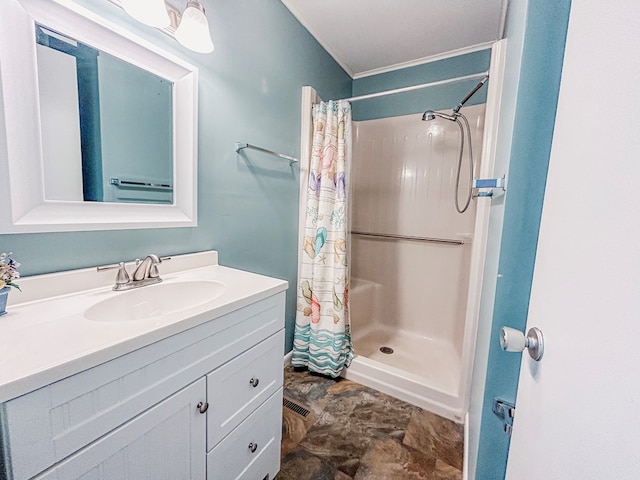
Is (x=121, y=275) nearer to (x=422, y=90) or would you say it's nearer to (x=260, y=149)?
(x=260, y=149)

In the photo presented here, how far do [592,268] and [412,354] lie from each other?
2.05 meters

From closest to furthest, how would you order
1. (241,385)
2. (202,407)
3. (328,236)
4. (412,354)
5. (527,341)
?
(527,341)
(202,407)
(241,385)
(328,236)
(412,354)

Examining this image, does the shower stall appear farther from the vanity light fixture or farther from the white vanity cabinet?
the white vanity cabinet

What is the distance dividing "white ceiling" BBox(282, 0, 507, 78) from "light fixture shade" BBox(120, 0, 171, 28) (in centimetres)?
104

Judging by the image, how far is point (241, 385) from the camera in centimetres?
89

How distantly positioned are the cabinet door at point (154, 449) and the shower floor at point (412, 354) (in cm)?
129

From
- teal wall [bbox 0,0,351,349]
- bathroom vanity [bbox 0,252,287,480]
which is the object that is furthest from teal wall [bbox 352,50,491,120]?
bathroom vanity [bbox 0,252,287,480]

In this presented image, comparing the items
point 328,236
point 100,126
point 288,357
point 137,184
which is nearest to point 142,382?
point 137,184

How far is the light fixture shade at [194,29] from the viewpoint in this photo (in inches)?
39.9

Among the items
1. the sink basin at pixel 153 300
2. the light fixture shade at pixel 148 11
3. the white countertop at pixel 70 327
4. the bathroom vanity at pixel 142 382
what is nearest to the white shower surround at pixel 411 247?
the bathroom vanity at pixel 142 382

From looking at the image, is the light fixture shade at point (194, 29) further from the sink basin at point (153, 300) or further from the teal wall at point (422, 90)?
the teal wall at point (422, 90)

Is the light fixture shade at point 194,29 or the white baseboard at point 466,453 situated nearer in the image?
the light fixture shade at point 194,29

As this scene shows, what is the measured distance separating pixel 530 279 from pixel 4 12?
1.55 meters

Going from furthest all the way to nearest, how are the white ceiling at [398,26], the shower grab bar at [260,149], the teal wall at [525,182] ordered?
the white ceiling at [398,26], the shower grab bar at [260,149], the teal wall at [525,182]
